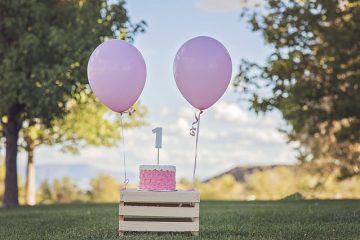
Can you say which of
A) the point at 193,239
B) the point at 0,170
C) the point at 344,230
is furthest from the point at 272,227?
the point at 0,170

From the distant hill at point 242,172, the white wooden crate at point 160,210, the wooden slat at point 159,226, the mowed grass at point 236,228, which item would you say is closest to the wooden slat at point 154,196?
the white wooden crate at point 160,210

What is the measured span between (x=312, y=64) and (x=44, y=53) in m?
8.96

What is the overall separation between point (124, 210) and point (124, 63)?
2001 mm

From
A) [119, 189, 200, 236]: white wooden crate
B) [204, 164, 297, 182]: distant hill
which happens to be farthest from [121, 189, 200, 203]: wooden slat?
[204, 164, 297, 182]: distant hill

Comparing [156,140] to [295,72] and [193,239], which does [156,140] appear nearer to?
[193,239]

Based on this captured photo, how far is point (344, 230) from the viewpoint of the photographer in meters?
8.98

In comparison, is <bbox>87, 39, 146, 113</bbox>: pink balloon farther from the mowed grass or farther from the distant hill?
the distant hill

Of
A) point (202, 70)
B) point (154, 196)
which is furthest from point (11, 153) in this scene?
point (202, 70)

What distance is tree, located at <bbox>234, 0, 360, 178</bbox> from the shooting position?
20016 mm

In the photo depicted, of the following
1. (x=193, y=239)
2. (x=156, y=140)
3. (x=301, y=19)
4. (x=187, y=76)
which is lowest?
(x=193, y=239)

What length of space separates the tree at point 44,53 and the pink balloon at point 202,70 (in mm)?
9249

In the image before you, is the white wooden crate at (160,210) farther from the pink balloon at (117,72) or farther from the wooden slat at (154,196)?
the pink balloon at (117,72)

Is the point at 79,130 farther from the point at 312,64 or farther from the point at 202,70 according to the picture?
the point at 202,70

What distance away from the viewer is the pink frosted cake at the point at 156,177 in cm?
834
